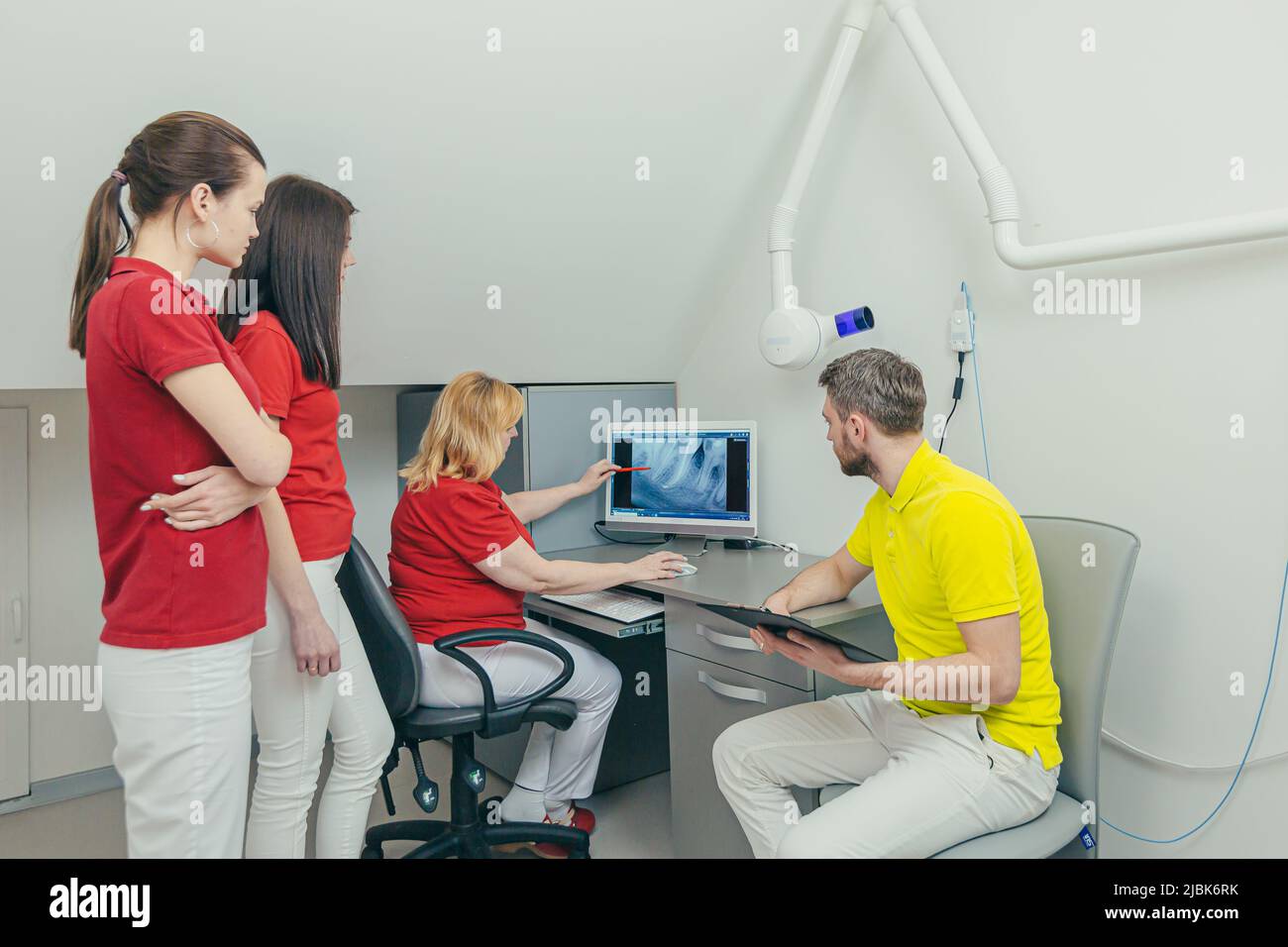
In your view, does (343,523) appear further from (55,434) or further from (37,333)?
(55,434)

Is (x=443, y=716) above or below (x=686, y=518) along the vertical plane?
below

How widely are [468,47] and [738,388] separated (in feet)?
4.29

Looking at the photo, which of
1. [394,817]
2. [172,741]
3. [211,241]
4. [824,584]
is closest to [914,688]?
[824,584]

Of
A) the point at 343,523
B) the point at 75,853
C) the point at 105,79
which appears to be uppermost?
the point at 105,79

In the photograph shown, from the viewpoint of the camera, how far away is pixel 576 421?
3.01 metres

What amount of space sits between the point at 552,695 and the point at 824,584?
0.69 m

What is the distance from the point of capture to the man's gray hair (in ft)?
5.61

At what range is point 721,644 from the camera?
2.15 m

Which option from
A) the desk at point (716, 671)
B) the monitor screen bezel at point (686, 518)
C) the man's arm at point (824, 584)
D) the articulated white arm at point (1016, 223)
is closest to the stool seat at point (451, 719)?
the desk at point (716, 671)

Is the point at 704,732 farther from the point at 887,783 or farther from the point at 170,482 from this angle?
the point at 170,482

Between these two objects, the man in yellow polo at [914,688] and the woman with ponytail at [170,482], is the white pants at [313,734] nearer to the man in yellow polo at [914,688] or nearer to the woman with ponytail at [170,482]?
the woman with ponytail at [170,482]

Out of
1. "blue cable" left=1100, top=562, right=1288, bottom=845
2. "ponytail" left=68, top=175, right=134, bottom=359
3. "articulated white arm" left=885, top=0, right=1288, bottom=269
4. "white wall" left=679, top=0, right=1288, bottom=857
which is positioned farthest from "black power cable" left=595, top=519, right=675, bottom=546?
"ponytail" left=68, top=175, right=134, bottom=359
